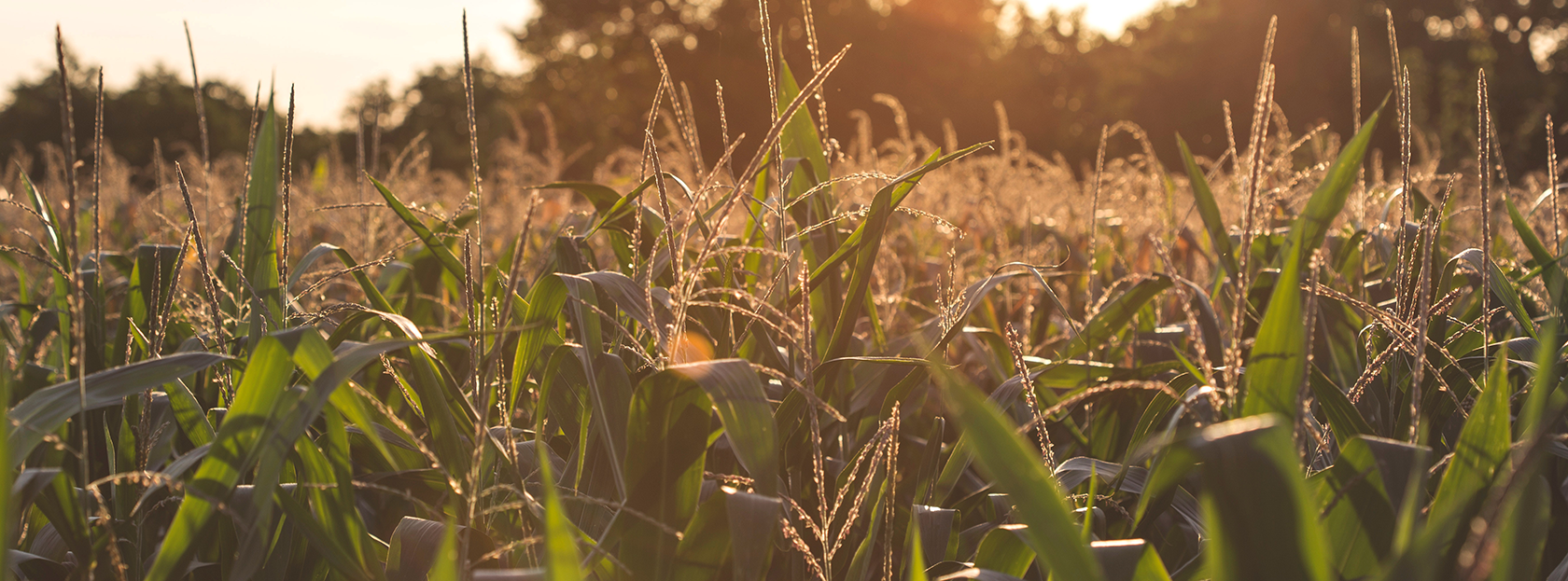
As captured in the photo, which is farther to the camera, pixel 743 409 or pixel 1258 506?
pixel 743 409

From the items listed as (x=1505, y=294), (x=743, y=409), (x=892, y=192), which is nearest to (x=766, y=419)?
(x=743, y=409)

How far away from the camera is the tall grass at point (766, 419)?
0.52m

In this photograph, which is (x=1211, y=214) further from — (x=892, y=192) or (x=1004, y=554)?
(x=1004, y=554)

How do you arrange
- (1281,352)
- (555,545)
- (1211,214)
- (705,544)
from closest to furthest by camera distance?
(555,545) < (1281,352) < (705,544) < (1211,214)

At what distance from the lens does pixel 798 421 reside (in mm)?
963

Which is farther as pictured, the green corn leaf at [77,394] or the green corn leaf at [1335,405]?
the green corn leaf at [1335,405]

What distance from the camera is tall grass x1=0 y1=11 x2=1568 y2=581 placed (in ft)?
1.72

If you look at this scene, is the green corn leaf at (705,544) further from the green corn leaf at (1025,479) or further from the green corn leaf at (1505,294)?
the green corn leaf at (1505,294)

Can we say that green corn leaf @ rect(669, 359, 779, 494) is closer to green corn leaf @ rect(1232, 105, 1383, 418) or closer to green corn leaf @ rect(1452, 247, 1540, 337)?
green corn leaf @ rect(1232, 105, 1383, 418)

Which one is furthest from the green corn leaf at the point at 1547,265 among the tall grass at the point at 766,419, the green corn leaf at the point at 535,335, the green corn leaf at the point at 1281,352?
the green corn leaf at the point at 535,335

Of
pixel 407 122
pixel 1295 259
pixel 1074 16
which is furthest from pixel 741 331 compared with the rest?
pixel 1074 16

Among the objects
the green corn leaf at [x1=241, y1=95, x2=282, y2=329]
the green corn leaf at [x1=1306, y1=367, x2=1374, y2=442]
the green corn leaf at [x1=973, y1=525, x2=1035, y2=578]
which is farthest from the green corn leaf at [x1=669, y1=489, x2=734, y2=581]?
the green corn leaf at [x1=241, y1=95, x2=282, y2=329]

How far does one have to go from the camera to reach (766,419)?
24.2 inches

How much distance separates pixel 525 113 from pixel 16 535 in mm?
22565
